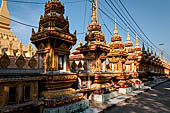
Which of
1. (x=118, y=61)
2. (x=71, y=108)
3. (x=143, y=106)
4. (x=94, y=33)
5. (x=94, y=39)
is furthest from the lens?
(x=118, y=61)

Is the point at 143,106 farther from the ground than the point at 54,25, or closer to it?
closer to it

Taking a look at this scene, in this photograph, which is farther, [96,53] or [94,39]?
[94,39]

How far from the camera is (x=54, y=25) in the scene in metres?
8.83

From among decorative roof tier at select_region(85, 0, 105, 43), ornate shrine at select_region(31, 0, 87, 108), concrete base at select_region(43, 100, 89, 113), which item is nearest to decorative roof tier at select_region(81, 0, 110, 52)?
decorative roof tier at select_region(85, 0, 105, 43)

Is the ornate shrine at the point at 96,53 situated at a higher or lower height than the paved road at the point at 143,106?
higher

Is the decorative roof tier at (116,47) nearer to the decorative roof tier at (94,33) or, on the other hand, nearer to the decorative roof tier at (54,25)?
the decorative roof tier at (94,33)

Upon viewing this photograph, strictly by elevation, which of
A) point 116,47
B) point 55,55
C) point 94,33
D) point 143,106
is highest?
point 94,33

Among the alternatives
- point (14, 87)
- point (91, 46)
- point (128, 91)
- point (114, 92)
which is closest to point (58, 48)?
point (14, 87)

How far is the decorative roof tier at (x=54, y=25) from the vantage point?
28.5 ft

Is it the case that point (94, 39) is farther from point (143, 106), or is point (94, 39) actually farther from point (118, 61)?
point (143, 106)

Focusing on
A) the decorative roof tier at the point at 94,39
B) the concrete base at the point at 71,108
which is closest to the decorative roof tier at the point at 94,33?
the decorative roof tier at the point at 94,39

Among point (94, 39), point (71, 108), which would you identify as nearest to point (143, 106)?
point (71, 108)

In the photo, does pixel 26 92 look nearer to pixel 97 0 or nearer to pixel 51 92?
pixel 51 92

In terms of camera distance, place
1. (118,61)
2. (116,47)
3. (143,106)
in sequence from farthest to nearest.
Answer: (116,47) → (118,61) → (143,106)
